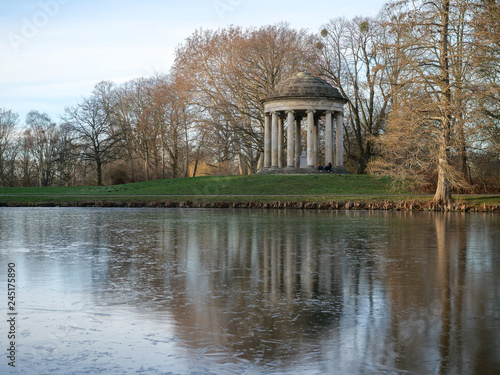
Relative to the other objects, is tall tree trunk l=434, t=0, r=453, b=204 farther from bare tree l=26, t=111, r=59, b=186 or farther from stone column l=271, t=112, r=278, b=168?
bare tree l=26, t=111, r=59, b=186

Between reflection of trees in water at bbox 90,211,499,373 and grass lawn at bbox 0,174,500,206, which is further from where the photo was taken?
grass lawn at bbox 0,174,500,206

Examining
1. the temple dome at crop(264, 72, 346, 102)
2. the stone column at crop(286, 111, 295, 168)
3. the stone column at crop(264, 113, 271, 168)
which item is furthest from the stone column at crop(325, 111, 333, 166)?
the stone column at crop(264, 113, 271, 168)

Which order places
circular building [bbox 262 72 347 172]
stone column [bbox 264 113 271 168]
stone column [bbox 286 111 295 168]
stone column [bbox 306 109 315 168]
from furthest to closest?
stone column [bbox 264 113 271 168] < stone column [bbox 286 111 295 168] < stone column [bbox 306 109 315 168] < circular building [bbox 262 72 347 172]

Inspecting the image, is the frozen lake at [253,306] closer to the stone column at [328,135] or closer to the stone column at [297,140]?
the stone column at [328,135]

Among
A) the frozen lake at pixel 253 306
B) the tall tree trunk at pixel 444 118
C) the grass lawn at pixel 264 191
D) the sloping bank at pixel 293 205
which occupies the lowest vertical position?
the frozen lake at pixel 253 306

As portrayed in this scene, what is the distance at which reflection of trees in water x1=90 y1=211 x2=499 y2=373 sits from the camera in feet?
20.9

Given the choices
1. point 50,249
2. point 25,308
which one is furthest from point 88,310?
point 50,249

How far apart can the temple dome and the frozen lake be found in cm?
3700

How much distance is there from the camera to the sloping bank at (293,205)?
3147 centimetres

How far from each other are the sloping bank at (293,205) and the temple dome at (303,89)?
60.5ft

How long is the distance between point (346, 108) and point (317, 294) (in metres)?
60.1

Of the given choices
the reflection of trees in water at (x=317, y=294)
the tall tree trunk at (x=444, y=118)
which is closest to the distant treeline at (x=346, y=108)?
the tall tree trunk at (x=444, y=118)

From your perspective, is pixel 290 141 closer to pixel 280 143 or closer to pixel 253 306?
pixel 280 143

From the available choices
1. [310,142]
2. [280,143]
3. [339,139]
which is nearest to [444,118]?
[310,142]
